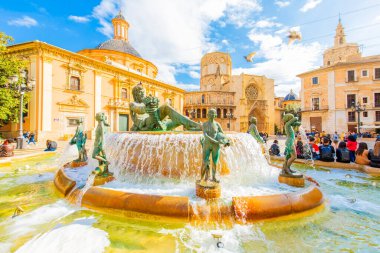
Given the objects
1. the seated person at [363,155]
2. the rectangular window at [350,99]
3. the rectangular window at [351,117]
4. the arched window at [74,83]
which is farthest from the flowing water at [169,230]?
the rectangular window at [350,99]

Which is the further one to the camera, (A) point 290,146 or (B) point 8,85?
(B) point 8,85

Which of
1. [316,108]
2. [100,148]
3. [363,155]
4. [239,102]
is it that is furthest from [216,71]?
[100,148]

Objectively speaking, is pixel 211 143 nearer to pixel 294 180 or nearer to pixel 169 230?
pixel 169 230

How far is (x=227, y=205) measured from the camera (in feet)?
10.5

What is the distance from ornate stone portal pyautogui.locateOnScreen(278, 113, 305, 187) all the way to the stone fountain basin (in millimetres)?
849

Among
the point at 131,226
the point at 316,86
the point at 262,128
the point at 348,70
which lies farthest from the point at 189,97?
the point at 131,226

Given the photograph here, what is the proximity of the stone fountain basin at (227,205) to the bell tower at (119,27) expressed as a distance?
3618 cm

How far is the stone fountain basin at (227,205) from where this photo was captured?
3148 millimetres

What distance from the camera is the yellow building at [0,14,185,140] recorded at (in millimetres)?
17688

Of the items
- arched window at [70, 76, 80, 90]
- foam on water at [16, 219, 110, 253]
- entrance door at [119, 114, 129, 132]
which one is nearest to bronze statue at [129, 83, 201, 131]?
foam on water at [16, 219, 110, 253]

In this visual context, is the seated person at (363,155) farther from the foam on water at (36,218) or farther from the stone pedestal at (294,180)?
the foam on water at (36,218)

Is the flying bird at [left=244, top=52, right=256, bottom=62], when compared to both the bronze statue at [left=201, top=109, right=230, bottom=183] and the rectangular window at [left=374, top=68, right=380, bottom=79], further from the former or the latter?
the rectangular window at [left=374, top=68, right=380, bottom=79]

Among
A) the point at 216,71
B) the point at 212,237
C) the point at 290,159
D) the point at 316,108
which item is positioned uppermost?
the point at 216,71

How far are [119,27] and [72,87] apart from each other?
746 inches
